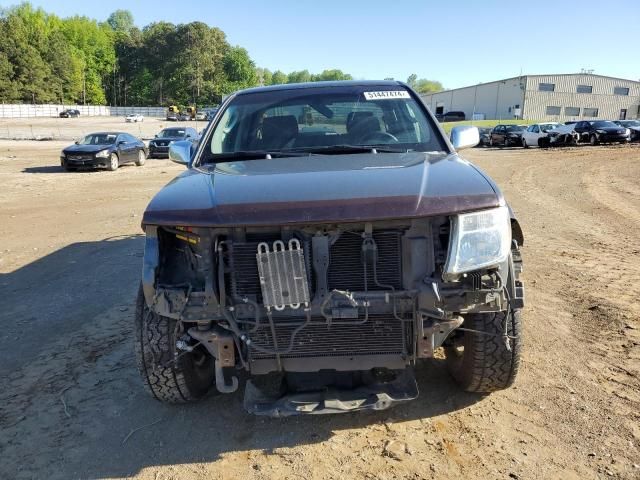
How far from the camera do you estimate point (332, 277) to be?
2674 millimetres

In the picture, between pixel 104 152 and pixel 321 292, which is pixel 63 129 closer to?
pixel 104 152

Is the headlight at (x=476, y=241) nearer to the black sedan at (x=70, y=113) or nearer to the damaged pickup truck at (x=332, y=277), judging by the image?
the damaged pickup truck at (x=332, y=277)

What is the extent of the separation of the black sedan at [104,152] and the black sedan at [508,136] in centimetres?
2203

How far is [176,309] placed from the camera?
2645 millimetres

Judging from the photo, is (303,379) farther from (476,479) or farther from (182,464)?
(476,479)

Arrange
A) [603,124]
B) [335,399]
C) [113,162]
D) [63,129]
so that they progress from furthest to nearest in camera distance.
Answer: [63,129], [603,124], [113,162], [335,399]

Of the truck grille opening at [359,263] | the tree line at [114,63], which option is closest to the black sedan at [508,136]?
the truck grille opening at [359,263]

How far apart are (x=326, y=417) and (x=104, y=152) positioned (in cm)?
1904

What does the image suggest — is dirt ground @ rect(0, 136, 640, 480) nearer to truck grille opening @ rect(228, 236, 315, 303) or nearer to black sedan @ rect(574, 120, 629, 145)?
truck grille opening @ rect(228, 236, 315, 303)

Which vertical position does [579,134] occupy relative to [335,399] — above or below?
above

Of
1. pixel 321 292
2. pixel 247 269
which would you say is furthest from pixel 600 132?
pixel 247 269

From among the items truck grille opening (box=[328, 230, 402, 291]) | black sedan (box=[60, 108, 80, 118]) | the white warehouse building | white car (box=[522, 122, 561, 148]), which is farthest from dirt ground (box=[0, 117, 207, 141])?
truck grille opening (box=[328, 230, 402, 291])

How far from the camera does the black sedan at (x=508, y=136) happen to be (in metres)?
33.3

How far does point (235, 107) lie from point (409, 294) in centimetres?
239
